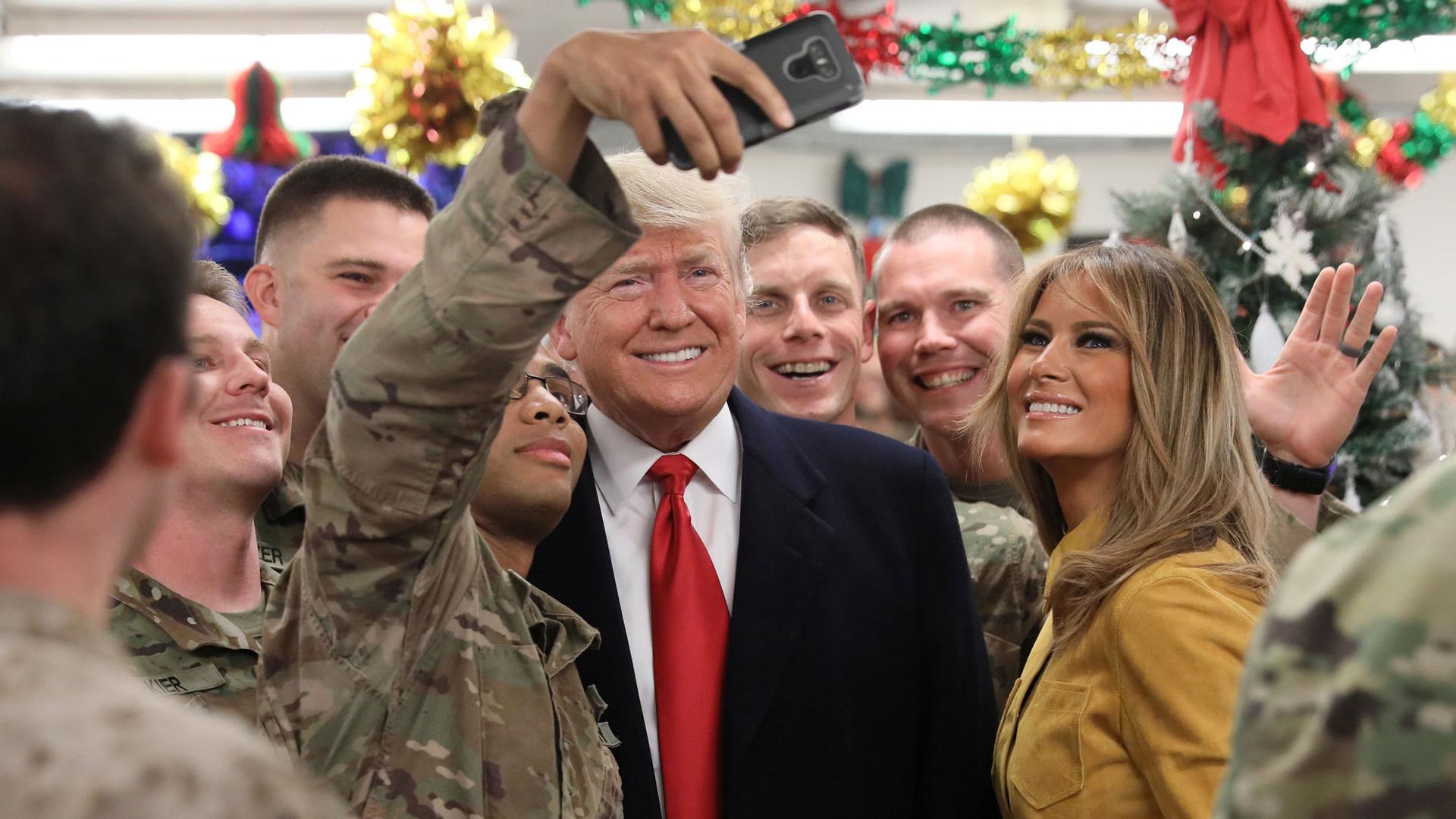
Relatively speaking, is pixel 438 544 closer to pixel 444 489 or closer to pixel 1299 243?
pixel 444 489

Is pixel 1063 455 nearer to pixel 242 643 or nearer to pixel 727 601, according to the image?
pixel 727 601

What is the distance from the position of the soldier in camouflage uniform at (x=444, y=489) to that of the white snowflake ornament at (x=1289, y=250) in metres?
2.46

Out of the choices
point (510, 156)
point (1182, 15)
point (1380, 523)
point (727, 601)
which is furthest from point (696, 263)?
point (1182, 15)

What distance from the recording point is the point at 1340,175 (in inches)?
133

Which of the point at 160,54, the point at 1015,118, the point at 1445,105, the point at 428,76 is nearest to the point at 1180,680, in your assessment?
the point at 428,76

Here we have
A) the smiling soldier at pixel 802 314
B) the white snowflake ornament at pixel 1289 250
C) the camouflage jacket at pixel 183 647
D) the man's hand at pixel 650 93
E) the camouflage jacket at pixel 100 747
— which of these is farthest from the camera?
the white snowflake ornament at pixel 1289 250

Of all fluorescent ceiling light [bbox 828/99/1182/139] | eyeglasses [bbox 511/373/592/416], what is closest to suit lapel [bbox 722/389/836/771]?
eyeglasses [bbox 511/373/592/416]

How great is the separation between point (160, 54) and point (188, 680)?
6688 millimetres

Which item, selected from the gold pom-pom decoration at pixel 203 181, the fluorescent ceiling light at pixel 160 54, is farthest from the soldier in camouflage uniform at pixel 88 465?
the fluorescent ceiling light at pixel 160 54

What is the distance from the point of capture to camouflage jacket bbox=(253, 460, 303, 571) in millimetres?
2184

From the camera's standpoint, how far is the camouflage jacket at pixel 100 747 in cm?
64

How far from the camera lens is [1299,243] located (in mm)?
3266

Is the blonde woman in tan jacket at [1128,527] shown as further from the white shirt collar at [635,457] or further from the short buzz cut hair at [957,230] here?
the short buzz cut hair at [957,230]

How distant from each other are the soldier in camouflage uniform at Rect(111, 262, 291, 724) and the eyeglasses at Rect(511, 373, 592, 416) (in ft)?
1.42
